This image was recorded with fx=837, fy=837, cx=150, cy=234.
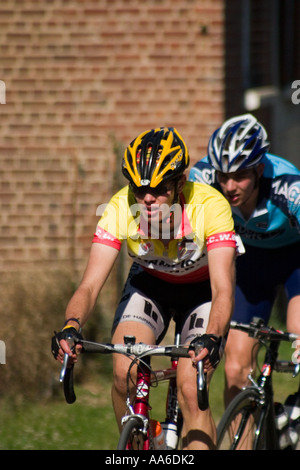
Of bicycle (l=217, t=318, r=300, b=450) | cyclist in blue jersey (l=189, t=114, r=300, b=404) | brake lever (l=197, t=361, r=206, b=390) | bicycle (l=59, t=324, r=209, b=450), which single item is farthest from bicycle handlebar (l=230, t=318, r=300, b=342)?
brake lever (l=197, t=361, r=206, b=390)

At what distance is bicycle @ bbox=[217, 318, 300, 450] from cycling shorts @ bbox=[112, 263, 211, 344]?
0.29 m

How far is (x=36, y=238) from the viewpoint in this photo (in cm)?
941

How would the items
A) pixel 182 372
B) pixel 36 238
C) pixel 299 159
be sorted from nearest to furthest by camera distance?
pixel 182 372, pixel 36 238, pixel 299 159

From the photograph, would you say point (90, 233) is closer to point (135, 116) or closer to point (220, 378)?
point (135, 116)

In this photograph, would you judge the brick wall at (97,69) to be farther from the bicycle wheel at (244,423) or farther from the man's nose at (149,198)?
the man's nose at (149,198)

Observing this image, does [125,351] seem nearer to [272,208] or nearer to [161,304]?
[161,304]

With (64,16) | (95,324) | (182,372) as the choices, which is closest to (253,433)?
(182,372)

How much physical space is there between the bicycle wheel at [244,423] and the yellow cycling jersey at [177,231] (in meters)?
0.83

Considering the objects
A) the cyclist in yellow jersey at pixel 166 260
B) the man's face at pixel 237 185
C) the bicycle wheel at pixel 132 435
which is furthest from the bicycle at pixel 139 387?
the man's face at pixel 237 185

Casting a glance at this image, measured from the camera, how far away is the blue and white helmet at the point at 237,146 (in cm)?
533

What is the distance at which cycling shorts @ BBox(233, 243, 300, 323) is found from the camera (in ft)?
19.3

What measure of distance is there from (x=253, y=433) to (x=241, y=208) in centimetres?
147

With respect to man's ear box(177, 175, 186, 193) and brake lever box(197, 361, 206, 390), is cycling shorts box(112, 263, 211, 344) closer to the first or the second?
man's ear box(177, 175, 186, 193)
